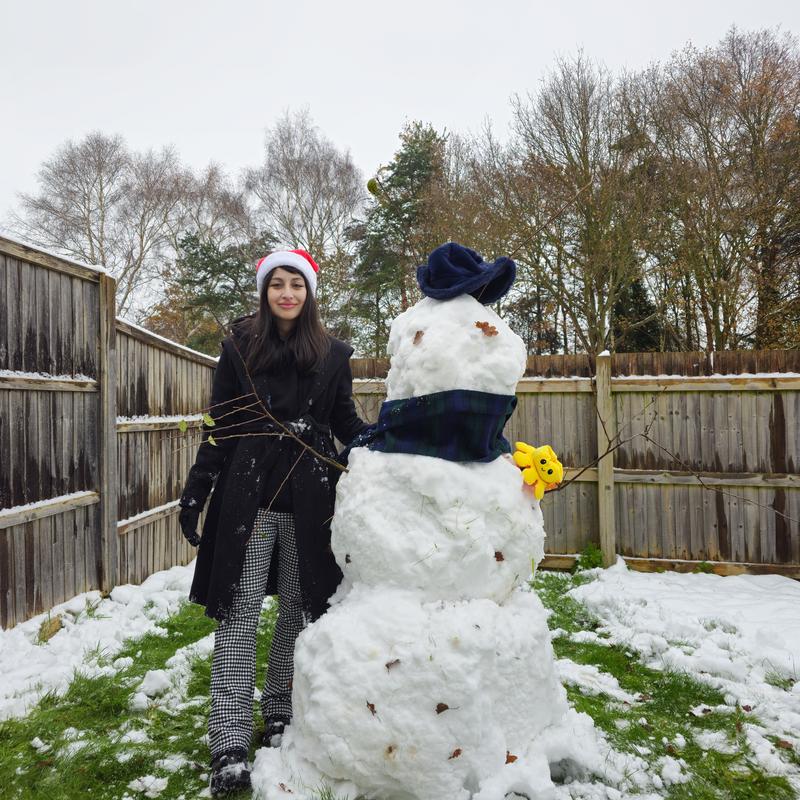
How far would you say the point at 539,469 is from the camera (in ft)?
6.95

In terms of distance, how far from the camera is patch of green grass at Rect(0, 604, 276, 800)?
6.49 feet

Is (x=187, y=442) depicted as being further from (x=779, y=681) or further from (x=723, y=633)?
(x=779, y=681)

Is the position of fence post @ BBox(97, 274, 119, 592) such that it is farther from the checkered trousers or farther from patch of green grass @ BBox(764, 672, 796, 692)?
patch of green grass @ BBox(764, 672, 796, 692)

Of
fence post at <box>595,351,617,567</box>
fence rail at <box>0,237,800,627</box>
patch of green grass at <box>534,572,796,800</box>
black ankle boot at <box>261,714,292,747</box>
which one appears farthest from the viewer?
fence post at <box>595,351,617,567</box>

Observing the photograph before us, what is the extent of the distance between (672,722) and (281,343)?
7.81ft

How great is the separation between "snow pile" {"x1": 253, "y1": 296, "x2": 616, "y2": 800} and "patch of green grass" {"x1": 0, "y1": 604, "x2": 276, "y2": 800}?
0.52 metres

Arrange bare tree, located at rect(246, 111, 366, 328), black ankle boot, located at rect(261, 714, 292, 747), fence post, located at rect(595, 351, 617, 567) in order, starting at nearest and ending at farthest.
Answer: black ankle boot, located at rect(261, 714, 292, 747)
fence post, located at rect(595, 351, 617, 567)
bare tree, located at rect(246, 111, 366, 328)

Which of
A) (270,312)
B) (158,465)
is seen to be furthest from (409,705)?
(158,465)

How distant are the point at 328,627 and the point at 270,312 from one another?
1.24m

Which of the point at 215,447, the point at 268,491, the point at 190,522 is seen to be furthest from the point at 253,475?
the point at 190,522

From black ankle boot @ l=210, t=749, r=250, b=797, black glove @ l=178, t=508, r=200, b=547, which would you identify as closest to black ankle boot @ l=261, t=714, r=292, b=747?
black ankle boot @ l=210, t=749, r=250, b=797

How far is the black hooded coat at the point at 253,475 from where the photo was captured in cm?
211

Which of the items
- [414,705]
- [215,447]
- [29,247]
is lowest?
[414,705]

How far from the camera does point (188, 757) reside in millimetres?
Result: 2176
